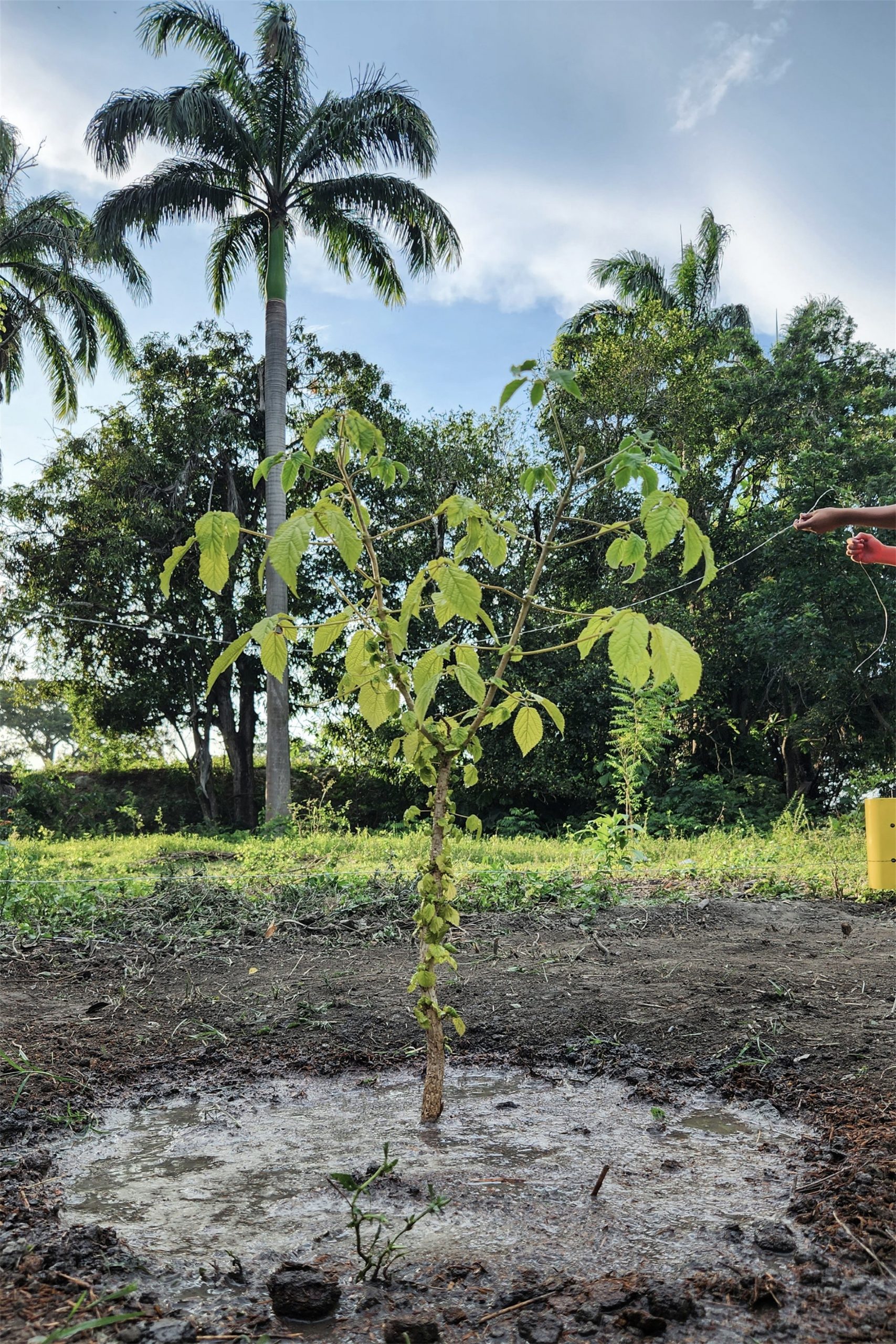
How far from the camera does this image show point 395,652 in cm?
243

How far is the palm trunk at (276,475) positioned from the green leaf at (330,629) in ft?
33.5

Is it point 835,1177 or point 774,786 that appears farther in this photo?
point 774,786

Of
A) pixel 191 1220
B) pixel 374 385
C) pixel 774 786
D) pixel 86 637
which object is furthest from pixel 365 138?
pixel 191 1220

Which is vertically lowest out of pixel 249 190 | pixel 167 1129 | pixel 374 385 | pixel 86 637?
pixel 167 1129

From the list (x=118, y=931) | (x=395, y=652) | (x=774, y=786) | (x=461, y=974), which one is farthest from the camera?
(x=774, y=786)

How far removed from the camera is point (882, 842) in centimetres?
638

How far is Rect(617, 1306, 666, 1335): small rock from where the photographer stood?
4.83ft

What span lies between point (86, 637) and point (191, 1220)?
15.8 metres

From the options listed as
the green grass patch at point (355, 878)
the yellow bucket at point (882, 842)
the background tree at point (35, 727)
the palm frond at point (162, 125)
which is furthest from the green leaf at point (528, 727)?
the background tree at point (35, 727)

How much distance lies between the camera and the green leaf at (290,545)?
1.91 meters

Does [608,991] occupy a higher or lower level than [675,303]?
lower

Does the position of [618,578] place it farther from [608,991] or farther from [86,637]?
[608,991]

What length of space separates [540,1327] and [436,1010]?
38.4 inches

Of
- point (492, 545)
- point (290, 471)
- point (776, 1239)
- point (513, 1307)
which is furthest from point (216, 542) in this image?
point (776, 1239)
